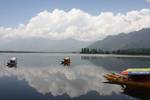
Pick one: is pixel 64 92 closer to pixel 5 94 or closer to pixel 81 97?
pixel 81 97

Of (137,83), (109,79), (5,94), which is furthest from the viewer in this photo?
(109,79)

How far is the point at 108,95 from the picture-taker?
1843 inches

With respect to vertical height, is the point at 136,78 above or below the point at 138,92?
above

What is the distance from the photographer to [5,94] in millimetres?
44375

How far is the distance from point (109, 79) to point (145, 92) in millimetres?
12123

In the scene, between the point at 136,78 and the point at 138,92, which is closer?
the point at 138,92

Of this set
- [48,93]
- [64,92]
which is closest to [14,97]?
[48,93]

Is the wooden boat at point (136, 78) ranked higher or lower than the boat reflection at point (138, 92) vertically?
higher

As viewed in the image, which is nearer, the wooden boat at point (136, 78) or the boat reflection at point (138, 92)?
the boat reflection at point (138, 92)

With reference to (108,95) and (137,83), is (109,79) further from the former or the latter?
(108,95)

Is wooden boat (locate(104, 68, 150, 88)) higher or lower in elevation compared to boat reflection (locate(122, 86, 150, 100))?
higher

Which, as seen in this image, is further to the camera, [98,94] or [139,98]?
[98,94]

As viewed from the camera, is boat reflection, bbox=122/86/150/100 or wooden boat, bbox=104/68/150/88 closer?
boat reflection, bbox=122/86/150/100

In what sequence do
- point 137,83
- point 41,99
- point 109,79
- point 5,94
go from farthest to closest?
point 109,79
point 137,83
point 5,94
point 41,99
